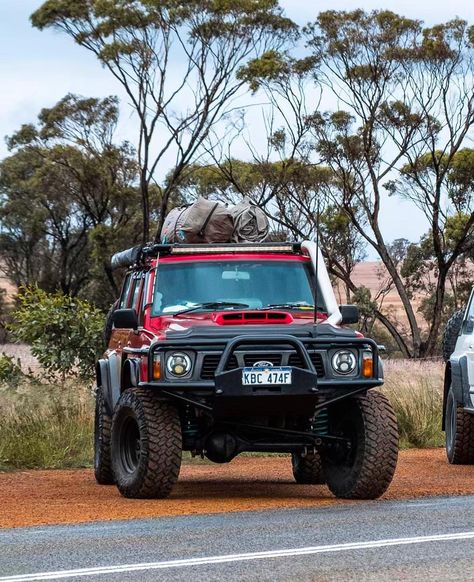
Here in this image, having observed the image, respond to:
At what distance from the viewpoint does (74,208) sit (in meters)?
57.2

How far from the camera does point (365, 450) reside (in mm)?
10125

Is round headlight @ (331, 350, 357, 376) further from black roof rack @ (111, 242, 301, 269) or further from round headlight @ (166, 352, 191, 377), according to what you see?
black roof rack @ (111, 242, 301, 269)

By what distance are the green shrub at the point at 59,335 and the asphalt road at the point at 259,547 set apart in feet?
38.2

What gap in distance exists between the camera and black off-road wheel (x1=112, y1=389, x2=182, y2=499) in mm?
9969

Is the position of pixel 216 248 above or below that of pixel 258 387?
above

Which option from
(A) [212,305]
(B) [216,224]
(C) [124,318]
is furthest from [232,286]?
(C) [124,318]

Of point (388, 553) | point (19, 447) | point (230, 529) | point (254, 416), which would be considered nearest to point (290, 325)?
point (254, 416)

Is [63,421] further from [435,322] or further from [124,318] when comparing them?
[435,322]

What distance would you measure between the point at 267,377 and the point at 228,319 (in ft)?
2.81

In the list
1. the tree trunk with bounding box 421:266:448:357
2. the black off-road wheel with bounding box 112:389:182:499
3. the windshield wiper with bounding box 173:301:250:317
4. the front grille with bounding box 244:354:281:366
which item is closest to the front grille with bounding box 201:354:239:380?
the front grille with bounding box 244:354:281:366

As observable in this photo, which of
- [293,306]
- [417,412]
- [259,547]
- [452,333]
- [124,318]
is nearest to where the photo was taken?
[259,547]

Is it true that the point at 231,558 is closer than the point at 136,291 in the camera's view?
Yes

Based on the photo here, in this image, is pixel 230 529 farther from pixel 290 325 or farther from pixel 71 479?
pixel 71 479

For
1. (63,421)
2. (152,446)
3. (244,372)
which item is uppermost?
(244,372)
